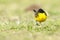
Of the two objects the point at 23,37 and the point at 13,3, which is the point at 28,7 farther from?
the point at 23,37

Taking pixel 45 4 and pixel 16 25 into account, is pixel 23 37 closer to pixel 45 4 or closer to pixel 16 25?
pixel 16 25

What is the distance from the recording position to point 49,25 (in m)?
14.0

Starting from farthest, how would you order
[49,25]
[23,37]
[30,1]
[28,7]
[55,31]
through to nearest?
[30,1] < [28,7] < [49,25] < [55,31] < [23,37]

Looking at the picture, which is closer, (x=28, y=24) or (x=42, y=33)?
(x=42, y=33)

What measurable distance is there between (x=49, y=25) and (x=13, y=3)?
18.5m

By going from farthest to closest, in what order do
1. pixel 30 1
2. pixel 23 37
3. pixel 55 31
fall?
pixel 30 1
pixel 55 31
pixel 23 37

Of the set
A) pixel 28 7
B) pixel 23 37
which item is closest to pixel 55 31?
pixel 23 37

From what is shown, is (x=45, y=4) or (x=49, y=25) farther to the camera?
(x=45, y=4)

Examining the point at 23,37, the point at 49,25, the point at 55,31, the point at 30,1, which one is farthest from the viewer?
the point at 30,1

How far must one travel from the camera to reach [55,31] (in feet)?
43.0

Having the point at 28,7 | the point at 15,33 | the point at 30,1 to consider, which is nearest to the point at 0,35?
the point at 15,33

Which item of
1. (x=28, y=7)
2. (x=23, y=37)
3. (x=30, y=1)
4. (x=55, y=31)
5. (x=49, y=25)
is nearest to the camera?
(x=23, y=37)

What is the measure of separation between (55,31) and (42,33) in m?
0.71

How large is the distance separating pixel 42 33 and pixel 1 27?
5.96ft
